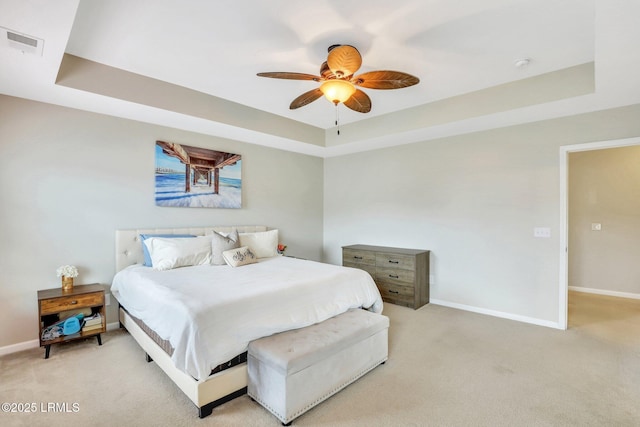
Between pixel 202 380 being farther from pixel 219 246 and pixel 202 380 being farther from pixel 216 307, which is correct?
pixel 219 246

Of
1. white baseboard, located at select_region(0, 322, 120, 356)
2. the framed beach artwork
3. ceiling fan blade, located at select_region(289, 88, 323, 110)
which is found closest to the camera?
ceiling fan blade, located at select_region(289, 88, 323, 110)

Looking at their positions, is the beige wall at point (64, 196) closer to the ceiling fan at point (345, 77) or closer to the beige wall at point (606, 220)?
the ceiling fan at point (345, 77)

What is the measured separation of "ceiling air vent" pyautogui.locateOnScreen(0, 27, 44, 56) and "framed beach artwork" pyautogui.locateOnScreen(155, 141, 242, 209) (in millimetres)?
1671

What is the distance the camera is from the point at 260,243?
422 cm

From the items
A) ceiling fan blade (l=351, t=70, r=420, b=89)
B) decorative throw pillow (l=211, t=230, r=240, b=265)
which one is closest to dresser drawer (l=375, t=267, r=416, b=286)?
decorative throw pillow (l=211, t=230, r=240, b=265)

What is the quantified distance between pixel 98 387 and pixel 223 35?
2.92m

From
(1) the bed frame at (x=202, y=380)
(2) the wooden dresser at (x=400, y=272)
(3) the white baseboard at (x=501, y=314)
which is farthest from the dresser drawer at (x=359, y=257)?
(1) the bed frame at (x=202, y=380)

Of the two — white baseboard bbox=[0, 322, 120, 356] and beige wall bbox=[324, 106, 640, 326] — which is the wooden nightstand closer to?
white baseboard bbox=[0, 322, 120, 356]

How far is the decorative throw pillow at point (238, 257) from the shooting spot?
3.55 m

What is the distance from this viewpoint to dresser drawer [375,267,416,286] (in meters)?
4.28

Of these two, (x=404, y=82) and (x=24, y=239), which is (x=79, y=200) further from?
(x=404, y=82)

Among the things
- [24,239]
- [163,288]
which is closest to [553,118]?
[163,288]

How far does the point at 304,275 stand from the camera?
3.01 metres

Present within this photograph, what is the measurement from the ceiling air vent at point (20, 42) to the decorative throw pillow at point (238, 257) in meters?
2.37
